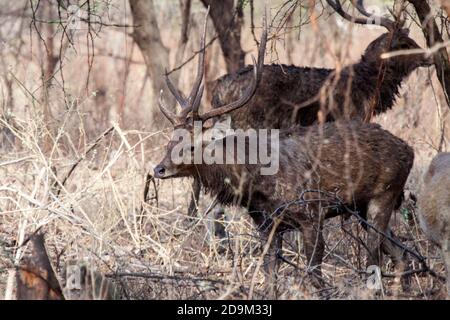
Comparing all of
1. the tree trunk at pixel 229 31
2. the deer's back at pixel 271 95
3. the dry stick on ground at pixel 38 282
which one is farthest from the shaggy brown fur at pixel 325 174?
the tree trunk at pixel 229 31

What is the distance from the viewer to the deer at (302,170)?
8219 millimetres

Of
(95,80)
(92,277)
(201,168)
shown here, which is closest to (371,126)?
(201,168)

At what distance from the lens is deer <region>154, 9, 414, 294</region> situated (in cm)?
822

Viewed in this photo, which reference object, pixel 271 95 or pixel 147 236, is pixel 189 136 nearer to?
pixel 147 236

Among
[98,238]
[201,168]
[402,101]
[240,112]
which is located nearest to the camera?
[98,238]

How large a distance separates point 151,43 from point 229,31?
1188 mm

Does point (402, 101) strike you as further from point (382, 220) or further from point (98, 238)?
point (98, 238)

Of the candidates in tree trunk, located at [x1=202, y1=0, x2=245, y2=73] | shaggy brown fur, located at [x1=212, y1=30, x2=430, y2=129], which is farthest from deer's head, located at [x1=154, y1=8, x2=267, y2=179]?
tree trunk, located at [x1=202, y1=0, x2=245, y2=73]

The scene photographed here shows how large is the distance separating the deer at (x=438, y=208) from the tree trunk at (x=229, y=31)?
18.6 ft

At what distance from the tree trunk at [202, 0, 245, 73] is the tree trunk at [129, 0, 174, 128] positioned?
819 mm

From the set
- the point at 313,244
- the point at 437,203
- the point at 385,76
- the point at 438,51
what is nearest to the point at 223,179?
the point at 313,244

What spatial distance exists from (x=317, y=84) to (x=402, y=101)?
4.23 metres

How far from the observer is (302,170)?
8.38m

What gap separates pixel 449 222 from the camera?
613cm
